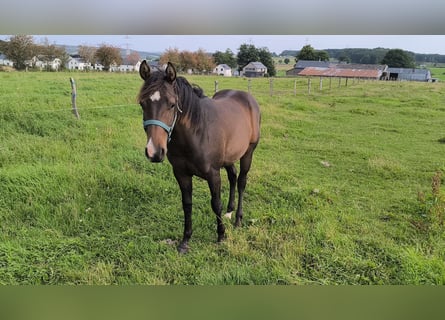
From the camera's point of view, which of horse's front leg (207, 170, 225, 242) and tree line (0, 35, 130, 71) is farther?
horse's front leg (207, 170, 225, 242)

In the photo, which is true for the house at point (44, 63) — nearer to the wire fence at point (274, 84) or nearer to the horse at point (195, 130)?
the wire fence at point (274, 84)

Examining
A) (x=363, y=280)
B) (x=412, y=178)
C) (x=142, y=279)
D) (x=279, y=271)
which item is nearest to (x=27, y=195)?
(x=142, y=279)

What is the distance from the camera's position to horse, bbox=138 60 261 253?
171 cm

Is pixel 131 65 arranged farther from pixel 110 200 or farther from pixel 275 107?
pixel 275 107

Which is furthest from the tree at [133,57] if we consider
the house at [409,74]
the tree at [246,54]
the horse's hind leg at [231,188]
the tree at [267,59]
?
the house at [409,74]

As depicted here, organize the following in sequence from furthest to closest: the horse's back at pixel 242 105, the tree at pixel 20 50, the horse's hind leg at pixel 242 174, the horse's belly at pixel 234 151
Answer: the horse's hind leg at pixel 242 174, the horse's back at pixel 242 105, the horse's belly at pixel 234 151, the tree at pixel 20 50

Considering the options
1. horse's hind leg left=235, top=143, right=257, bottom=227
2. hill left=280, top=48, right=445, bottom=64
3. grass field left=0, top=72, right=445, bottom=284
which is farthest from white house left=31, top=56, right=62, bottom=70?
horse's hind leg left=235, top=143, right=257, bottom=227

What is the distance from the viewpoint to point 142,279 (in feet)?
6.89

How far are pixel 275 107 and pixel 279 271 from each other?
1812 millimetres

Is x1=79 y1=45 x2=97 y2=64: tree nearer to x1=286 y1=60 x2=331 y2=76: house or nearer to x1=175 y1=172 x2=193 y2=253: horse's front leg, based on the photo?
x1=175 y1=172 x2=193 y2=253: horse's front leg

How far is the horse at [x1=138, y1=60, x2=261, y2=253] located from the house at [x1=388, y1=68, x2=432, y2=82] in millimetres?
1094

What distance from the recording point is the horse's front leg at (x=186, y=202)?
2.35 m

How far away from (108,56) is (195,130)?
72 centimetres

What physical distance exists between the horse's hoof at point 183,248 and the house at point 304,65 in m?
1.48
